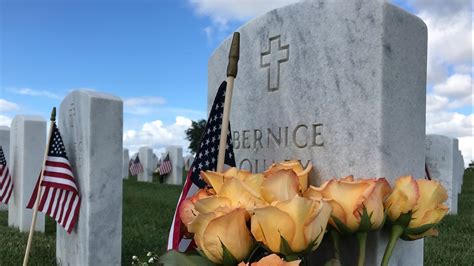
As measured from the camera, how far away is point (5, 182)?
22.6 feet

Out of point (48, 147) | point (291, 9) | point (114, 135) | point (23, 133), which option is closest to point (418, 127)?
point (291, 9)

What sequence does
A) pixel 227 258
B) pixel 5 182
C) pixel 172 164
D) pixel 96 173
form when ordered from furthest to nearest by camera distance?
pixel 172 164
pixel 5 182
pixel 96 173
pixel 227 258

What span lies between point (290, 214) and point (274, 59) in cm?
115

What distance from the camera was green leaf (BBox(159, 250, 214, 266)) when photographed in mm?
1368

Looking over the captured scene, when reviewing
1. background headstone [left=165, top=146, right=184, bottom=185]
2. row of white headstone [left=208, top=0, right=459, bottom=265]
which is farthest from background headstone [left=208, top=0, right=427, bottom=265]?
background headstone [left=165, top=146, right=184, bottom=185]

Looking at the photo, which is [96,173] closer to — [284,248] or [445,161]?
[284,248]

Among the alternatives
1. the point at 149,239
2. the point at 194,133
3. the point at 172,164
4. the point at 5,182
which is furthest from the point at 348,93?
the point at 194,133

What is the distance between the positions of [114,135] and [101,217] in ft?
2.24

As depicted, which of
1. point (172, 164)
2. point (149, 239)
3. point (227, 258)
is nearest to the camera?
point (227, 258)

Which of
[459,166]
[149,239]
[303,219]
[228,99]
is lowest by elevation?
[149,239]

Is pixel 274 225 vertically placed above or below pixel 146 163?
above

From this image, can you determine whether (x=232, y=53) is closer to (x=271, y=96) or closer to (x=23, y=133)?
(x=271, y=96)

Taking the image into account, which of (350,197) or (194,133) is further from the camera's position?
(194,133)

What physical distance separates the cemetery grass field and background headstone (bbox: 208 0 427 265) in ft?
10.3
